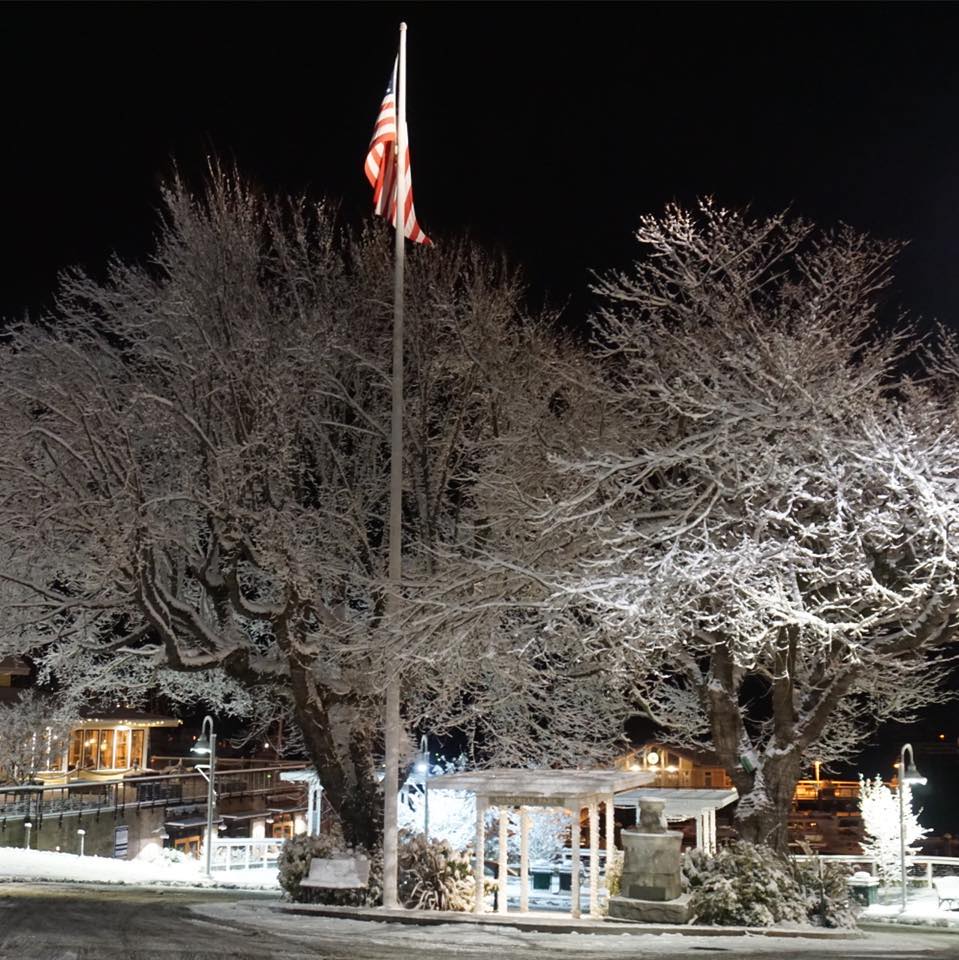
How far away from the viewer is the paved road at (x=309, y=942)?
12.4 m

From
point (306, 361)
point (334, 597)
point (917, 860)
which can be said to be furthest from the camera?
point (917, 860)

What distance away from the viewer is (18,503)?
821 inches

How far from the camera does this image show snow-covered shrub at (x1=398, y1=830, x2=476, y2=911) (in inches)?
708

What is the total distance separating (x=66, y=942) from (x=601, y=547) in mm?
8813

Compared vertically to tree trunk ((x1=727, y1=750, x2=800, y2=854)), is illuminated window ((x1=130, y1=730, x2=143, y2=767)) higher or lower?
higher

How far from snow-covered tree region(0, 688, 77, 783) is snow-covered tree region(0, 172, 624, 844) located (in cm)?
2297

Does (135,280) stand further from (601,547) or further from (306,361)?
(601,547)

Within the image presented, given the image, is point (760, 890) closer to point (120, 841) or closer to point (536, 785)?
point (536, 785)

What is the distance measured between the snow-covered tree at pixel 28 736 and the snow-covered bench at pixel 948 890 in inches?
1216

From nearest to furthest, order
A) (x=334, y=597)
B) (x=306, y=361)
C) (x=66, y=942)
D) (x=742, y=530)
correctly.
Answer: (x=66, y=942) < (x=742, y=530) < (x=306, y=361) < (x=334, y=597)

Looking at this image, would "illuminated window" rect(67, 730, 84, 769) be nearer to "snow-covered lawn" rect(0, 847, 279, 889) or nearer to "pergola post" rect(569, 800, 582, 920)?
"snow-covered lawn" rect(0, 847, 279, 889)

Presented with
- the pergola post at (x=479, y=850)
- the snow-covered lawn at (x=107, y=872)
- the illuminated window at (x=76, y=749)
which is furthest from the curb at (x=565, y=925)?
the illuminated window at (x=76, y=749)

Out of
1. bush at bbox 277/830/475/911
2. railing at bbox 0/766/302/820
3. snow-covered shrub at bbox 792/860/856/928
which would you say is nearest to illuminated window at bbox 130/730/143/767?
railing at bbox 0/766/302/820

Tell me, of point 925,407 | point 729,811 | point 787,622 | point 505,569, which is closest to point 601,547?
point 505,569
